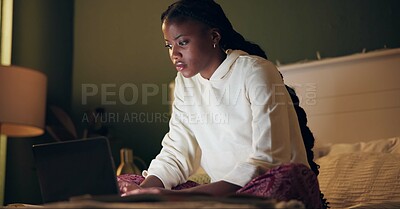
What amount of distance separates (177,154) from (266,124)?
531mm

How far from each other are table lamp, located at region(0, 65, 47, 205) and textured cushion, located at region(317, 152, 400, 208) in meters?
1.59

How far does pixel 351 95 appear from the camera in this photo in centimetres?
298

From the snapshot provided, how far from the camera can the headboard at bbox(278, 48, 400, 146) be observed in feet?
9.49

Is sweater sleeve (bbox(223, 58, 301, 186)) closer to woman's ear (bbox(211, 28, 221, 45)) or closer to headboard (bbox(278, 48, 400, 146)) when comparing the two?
woman's ear (bbox(211, 28, 221, 45))

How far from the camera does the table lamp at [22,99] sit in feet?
10.7

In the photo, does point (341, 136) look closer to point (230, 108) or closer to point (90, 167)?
point (230, 108)

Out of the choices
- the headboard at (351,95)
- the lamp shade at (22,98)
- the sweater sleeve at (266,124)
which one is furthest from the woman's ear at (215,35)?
the lamp shade at (22,98)

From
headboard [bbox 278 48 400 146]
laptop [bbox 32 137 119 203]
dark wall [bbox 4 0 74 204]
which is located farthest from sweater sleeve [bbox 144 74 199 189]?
dark wall [bbox 4 0 74 204]

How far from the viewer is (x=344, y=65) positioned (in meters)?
3.00

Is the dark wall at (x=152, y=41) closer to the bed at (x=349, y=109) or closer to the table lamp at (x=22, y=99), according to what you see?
the bed at (x=349, y=109)

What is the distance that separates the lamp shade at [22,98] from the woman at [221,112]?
1.15 m

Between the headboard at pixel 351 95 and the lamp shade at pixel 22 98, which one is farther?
the lamp shade at pixel 22 98

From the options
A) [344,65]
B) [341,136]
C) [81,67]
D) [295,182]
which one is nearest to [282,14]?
[344,65]

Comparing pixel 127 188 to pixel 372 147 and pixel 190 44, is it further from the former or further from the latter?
pixel 372 147
